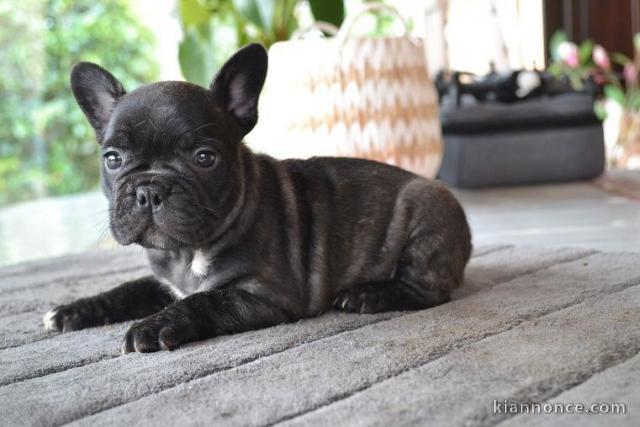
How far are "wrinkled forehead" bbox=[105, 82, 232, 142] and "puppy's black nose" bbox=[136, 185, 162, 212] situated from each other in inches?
5.7

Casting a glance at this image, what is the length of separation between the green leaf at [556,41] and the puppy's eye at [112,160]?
6.88 meters

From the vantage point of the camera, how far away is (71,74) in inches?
85.9

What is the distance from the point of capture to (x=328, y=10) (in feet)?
14.8

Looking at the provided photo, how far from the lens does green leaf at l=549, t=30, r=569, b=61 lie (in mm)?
8133

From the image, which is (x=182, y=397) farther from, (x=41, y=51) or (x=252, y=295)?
(x=41, y=51)

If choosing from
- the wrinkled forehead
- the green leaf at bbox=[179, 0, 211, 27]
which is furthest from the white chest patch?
the green leaf at bbox=[179, 0, 211, 27]

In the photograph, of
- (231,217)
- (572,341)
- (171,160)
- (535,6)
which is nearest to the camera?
(572,341)

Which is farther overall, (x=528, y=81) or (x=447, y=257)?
(x=528, y=81)

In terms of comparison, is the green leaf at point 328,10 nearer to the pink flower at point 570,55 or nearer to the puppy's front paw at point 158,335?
the puppy's front paw at point 158,335

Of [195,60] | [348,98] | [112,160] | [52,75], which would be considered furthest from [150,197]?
[52,75]

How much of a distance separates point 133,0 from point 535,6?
15.6ft

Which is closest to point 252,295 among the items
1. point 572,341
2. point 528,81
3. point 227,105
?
point 227,105

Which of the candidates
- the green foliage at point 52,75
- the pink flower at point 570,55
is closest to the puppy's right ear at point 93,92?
the green foliage at point 52,75

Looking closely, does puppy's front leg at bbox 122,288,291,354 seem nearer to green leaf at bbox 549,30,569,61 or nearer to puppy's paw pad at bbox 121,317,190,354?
puppy's paw pad at bbox 121,317,190,354
